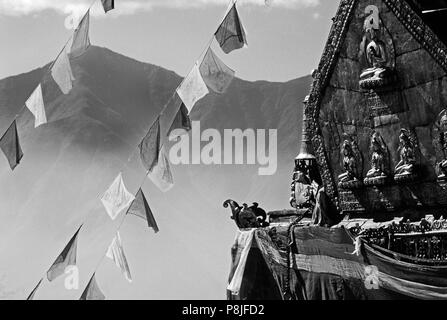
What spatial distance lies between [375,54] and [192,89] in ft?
9.49

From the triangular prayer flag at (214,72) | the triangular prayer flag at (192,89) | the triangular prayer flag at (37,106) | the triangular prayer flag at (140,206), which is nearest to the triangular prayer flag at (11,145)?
the triangular prayer flag at (37,106)

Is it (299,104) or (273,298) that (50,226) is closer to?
(299,104)

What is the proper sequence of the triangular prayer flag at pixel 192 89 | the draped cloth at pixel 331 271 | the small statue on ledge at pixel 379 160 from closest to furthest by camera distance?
1. the draped cloth at pixel 331 271
2. the small statue on ledge at pixel 379 160
3. the triangular prayer flag at pixel 192 89

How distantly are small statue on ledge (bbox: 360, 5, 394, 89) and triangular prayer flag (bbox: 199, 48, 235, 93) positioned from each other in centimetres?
223

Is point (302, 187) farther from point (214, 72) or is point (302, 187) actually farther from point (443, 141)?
point (443, 141)

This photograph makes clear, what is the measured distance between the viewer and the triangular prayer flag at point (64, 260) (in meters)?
16.4

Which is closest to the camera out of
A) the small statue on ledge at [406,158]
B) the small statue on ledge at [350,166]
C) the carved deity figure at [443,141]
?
the carved deity figure at [443,141]

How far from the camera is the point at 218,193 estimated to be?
37.8 meters

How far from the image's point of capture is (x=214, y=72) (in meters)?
17.1

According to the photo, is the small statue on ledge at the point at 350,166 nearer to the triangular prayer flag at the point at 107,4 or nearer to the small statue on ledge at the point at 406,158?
the small statue on ledge at the point at 406,158

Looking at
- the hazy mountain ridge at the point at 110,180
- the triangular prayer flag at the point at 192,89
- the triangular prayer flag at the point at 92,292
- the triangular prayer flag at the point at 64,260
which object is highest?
the hazy mountain ridge at the point at 110,180

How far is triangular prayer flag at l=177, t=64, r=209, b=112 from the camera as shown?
16.7 metres

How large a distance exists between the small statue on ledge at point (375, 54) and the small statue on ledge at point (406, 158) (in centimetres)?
85

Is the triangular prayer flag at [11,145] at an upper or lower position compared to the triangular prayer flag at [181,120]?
lower
